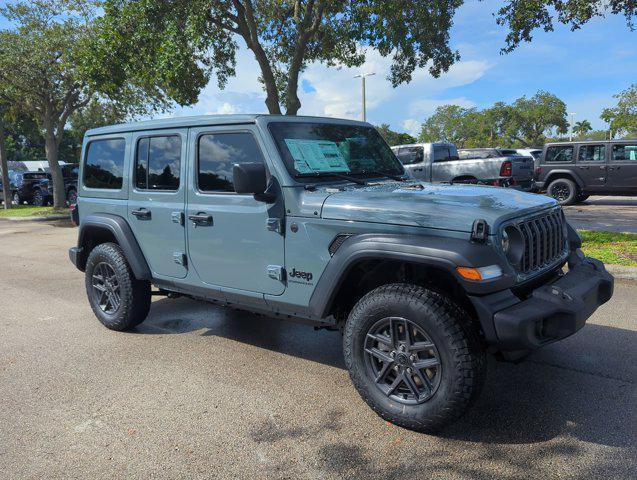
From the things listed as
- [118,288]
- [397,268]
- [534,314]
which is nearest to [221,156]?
[397,268]

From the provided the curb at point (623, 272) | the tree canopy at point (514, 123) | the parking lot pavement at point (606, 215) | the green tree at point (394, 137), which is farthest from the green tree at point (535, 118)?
the curb at point (623, 272)

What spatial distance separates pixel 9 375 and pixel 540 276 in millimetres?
3910

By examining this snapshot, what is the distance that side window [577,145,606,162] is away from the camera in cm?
1409

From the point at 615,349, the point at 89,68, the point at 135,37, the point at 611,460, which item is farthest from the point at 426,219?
the point at 89,68

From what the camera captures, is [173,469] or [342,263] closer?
[173,469]

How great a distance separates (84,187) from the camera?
5.23m

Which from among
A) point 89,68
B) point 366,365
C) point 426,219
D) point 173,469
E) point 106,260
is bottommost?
point 173,469

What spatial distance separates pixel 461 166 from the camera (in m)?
13.7

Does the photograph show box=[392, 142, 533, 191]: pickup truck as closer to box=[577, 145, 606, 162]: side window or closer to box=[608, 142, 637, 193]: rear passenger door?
box=[577, 145, 606, 162]: side window

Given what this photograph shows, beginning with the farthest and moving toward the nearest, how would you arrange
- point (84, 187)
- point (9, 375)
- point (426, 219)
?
point (84, 187), point (9, 375), point (426, 219)

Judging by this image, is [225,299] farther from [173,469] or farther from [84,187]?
[84,187]

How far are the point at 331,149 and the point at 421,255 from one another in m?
1.47

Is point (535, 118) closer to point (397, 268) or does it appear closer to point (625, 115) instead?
point (625, 115)

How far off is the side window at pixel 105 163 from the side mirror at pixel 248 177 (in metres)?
1.95
